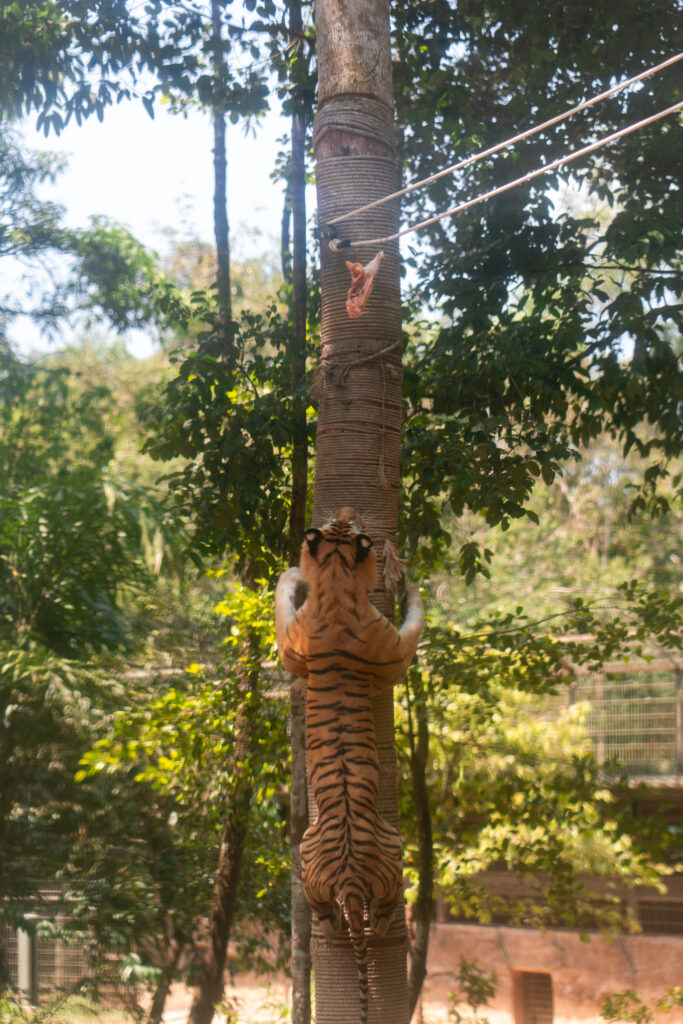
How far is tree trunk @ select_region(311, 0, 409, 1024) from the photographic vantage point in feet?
9.32

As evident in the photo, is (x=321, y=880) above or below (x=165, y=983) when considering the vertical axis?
above

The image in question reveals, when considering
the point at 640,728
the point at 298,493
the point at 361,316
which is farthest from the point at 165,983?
the point at 640,728

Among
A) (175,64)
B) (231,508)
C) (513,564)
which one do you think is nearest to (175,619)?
(231,508)

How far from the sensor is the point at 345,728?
2430mm

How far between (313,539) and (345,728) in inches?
→ 18.6

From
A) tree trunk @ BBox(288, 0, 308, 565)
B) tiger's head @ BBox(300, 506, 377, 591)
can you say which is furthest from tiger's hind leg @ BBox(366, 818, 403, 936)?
tree trunk @ BBox(288, 0, 308, 565)

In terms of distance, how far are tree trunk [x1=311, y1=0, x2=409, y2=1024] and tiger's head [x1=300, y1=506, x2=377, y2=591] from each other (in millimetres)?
257

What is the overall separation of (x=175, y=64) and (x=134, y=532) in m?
2.87

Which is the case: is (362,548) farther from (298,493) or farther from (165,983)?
(165,983)

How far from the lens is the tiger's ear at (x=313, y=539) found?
2.46m

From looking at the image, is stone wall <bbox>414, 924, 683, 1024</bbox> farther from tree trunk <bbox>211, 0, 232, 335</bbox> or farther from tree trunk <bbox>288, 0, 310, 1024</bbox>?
tree trunk <bbox>211, 0, 232, 335</bbox>

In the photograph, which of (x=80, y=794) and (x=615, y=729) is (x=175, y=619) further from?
(x=615, y=729)

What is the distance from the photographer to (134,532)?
21.2ft

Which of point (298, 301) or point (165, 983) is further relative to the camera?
point (165, 983)
